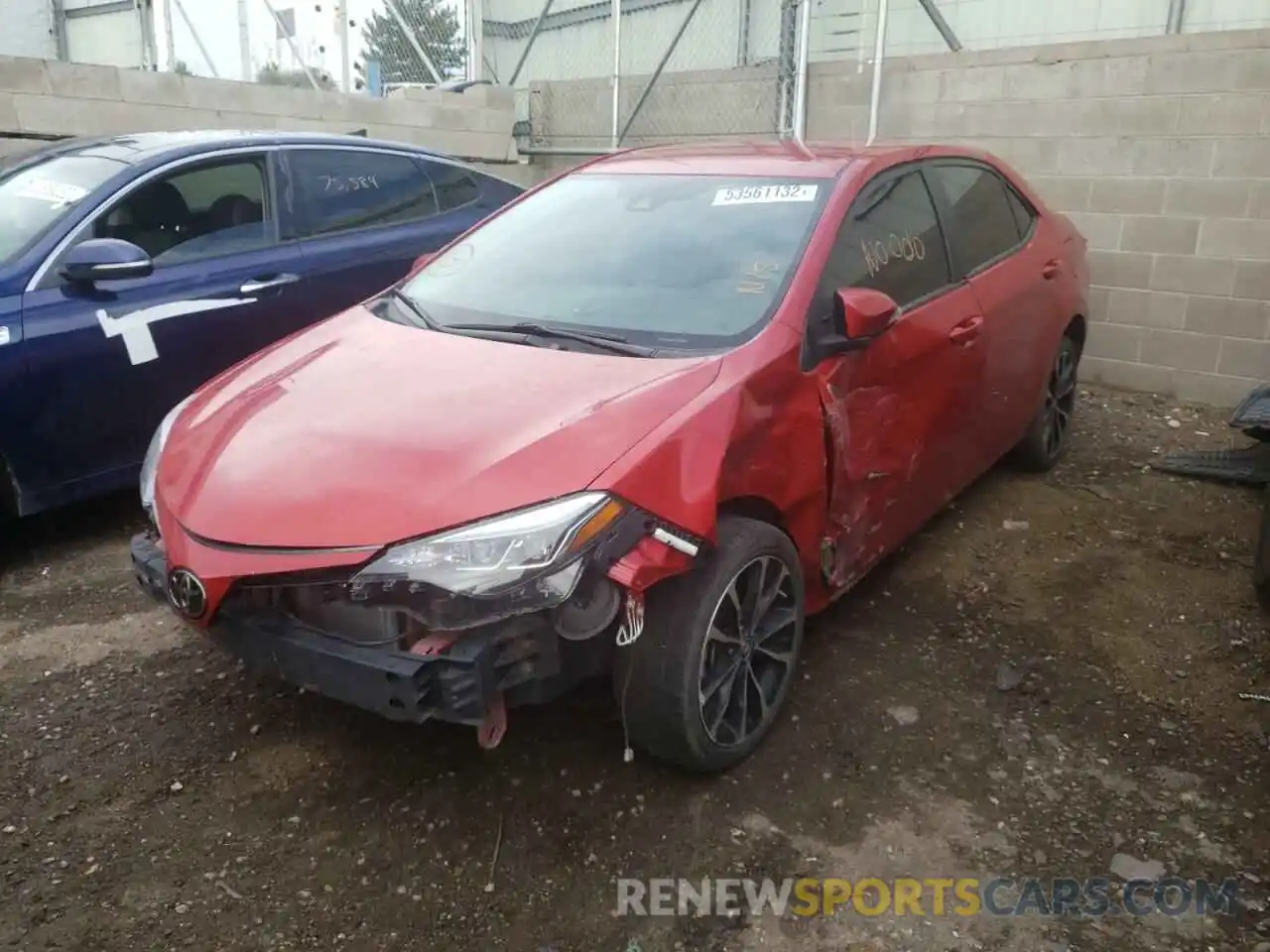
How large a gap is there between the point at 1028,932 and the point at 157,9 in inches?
375

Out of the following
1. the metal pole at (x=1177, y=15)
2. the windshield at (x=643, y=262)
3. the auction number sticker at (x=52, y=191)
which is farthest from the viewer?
the metal pole at (x=1177, y=15)

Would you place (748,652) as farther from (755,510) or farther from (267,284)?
(267,284)

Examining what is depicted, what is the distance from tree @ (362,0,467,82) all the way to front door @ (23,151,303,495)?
5953mm

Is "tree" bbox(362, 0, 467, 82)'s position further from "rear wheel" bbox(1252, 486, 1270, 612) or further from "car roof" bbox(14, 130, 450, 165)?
"rear wheel" bbox(1252, 486, 1270, 612)

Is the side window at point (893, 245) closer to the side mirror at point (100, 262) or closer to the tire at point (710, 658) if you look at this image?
the tire at point (710, 658)

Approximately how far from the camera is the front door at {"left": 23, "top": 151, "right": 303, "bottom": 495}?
157 inches

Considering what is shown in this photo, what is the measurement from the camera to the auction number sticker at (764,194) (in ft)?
11.0

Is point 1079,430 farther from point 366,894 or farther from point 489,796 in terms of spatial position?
point 366,894

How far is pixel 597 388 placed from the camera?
271cm

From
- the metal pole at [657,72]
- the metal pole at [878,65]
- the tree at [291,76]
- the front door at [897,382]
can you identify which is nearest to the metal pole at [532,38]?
the metal pole at [657,72]

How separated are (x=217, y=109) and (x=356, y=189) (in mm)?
3520

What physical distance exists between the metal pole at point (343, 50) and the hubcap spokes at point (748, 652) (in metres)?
7.76

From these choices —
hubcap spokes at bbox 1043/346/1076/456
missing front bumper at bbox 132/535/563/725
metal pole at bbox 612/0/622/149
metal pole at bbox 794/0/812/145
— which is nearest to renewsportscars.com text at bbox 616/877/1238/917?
missing front bumper at bbox 132/535/563/725

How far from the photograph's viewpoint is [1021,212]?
4645 mm
